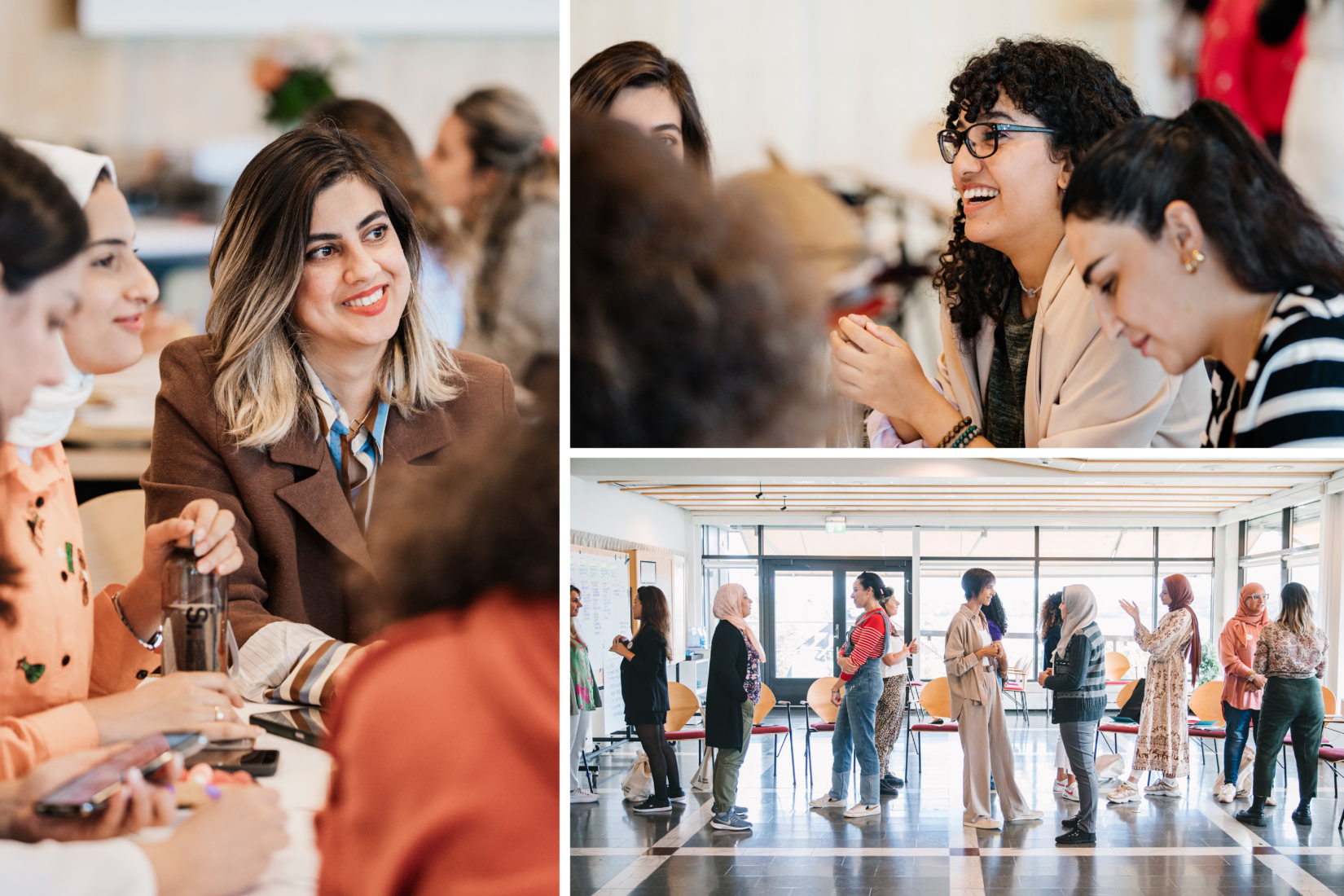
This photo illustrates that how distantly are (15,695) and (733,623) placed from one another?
1.57 m

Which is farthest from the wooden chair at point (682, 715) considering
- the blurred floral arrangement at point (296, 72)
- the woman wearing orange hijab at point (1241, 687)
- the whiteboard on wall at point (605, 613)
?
the blurred floral arrangement at point (296, 72)

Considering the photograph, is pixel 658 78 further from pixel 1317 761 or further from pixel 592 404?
pixel 1317 761

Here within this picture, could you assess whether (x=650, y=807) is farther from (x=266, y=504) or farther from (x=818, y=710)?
(x=266, y=504)

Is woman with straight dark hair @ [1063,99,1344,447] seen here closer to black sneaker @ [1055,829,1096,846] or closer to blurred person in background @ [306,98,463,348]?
black sneaker @ [1055,829,1096,846]

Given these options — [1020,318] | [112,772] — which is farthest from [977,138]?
[112,772]

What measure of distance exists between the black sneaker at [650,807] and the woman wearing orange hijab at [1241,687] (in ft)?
4.01

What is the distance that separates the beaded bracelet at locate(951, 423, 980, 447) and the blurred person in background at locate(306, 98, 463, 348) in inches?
45.7

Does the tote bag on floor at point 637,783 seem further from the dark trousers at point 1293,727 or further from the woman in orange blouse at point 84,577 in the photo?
the dark trousers at point 1293,727

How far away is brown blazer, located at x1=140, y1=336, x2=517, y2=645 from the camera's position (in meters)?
2.41

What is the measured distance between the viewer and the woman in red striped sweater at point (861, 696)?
2568 millimetres

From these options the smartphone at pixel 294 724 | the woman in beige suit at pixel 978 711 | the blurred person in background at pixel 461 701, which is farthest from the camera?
the woman in beige suit at pixel 978 711

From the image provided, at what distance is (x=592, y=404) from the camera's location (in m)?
2.66

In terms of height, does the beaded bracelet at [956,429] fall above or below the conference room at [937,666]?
above

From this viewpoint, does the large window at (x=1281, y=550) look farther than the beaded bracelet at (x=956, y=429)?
No
